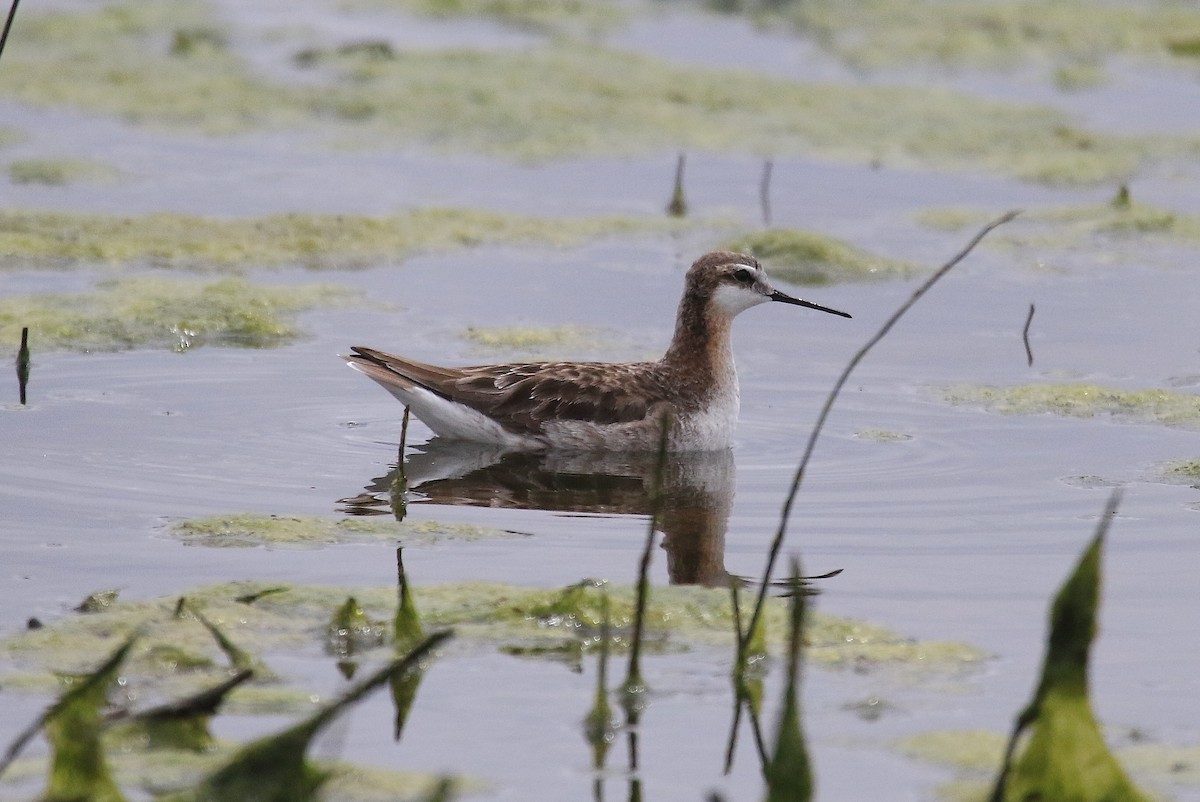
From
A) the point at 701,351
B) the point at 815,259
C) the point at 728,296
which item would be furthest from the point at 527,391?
the point at 815,259

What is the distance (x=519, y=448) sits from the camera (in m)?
8.56

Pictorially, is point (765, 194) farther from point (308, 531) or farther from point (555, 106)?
point (308, 531)

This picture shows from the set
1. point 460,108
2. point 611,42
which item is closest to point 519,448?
point 460,108

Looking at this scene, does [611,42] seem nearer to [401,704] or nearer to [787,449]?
[787,449]

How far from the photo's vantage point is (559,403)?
849 cm

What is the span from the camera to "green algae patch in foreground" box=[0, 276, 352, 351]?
9.59 m

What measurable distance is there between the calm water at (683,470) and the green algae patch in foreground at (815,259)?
0.27m

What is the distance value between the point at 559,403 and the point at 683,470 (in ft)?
2.18

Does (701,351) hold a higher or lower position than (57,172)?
lower

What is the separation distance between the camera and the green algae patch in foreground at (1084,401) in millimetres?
8727

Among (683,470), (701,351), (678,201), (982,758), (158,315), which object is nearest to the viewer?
(982,758)

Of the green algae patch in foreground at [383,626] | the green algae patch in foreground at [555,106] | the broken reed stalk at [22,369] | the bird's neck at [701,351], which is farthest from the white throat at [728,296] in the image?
the green algae patch in foreground at [555,106]

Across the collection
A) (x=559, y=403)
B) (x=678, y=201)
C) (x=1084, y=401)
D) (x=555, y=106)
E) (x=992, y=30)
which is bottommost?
(x=559, y=403)

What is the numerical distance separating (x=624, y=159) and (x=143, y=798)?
1058 cm
